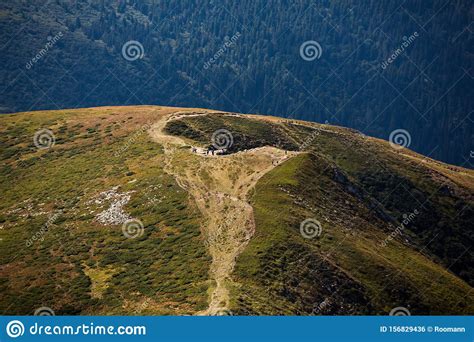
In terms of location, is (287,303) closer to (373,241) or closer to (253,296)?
(253,296)

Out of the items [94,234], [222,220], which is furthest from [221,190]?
[94,234]

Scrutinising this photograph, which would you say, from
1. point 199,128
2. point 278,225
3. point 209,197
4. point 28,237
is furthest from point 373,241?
point 28,237

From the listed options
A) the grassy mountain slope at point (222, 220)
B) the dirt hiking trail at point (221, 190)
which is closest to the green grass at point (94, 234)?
the grassy mountain slope at point (222, 220)

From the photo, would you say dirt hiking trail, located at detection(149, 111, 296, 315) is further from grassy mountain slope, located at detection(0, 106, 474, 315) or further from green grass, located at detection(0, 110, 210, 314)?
green grass, located at detection(0, 110, 210, 314)

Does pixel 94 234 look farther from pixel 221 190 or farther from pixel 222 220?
pixel 221 190

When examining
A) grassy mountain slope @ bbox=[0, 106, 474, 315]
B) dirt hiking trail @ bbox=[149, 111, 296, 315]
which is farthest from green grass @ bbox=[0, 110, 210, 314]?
dirt hiking trail @ bbox=[149, 111, 296, 315]

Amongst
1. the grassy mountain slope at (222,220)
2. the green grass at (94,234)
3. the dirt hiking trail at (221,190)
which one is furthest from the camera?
the dirt hiking trail at (221,190)

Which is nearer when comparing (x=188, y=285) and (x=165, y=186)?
(x=188, y=285)

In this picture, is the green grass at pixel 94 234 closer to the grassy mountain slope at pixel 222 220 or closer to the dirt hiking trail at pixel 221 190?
the grassy mountain slope at pixel 222 220
